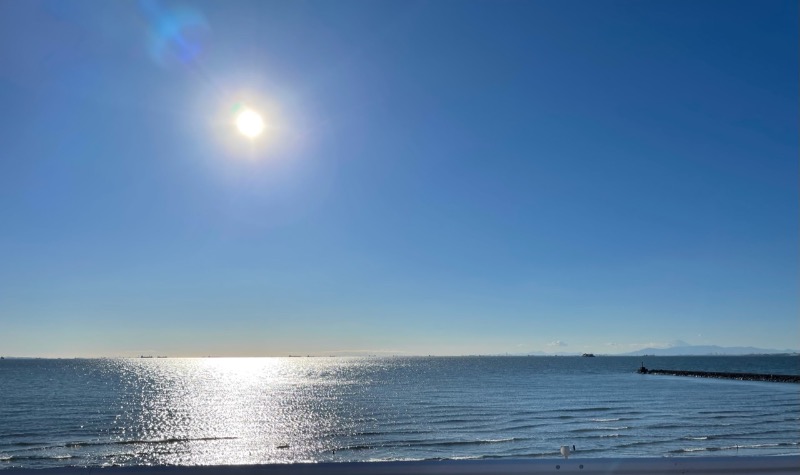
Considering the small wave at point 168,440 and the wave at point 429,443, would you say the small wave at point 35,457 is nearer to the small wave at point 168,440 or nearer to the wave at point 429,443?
the small wave at point 168,440

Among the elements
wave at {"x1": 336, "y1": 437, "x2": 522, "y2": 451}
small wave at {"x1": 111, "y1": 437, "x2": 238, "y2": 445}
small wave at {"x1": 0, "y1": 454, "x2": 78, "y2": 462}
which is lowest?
small wave at {"x1": 111, "y1": 437, "x2": 238, "y2": 445}

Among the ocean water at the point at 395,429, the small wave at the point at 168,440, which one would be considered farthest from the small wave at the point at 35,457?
the small wave at the point at 168,440

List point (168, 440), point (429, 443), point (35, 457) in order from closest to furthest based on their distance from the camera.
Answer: point (35, 457), point (429, 443), point (168, 440)

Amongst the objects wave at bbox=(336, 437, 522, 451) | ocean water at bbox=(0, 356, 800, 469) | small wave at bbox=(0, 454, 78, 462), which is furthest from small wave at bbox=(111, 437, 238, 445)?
wave at bbox=(336, 437, 522, 451)

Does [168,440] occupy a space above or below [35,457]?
below

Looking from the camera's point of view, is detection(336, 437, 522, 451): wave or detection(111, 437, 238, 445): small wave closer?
detection(336, 437, 522, 451): wave

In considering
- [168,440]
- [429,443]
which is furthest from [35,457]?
[429,443]

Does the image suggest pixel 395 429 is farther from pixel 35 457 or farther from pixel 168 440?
pixel 35 457

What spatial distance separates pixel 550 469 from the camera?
3.20 meters

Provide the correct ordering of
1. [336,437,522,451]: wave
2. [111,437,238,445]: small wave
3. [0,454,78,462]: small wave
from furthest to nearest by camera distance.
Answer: [111,437,238,445]: small wave, [336,437,522,451]: wave, [0,454,78,462]: small wave

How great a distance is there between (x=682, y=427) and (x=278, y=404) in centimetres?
3586

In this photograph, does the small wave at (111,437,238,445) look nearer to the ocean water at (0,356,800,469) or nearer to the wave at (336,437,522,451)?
the ocean water at (0,356,800,469)

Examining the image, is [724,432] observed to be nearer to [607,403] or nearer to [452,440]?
[452,440]

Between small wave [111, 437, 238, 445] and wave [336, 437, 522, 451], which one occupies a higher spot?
wave [336, 437, 522, 451]
